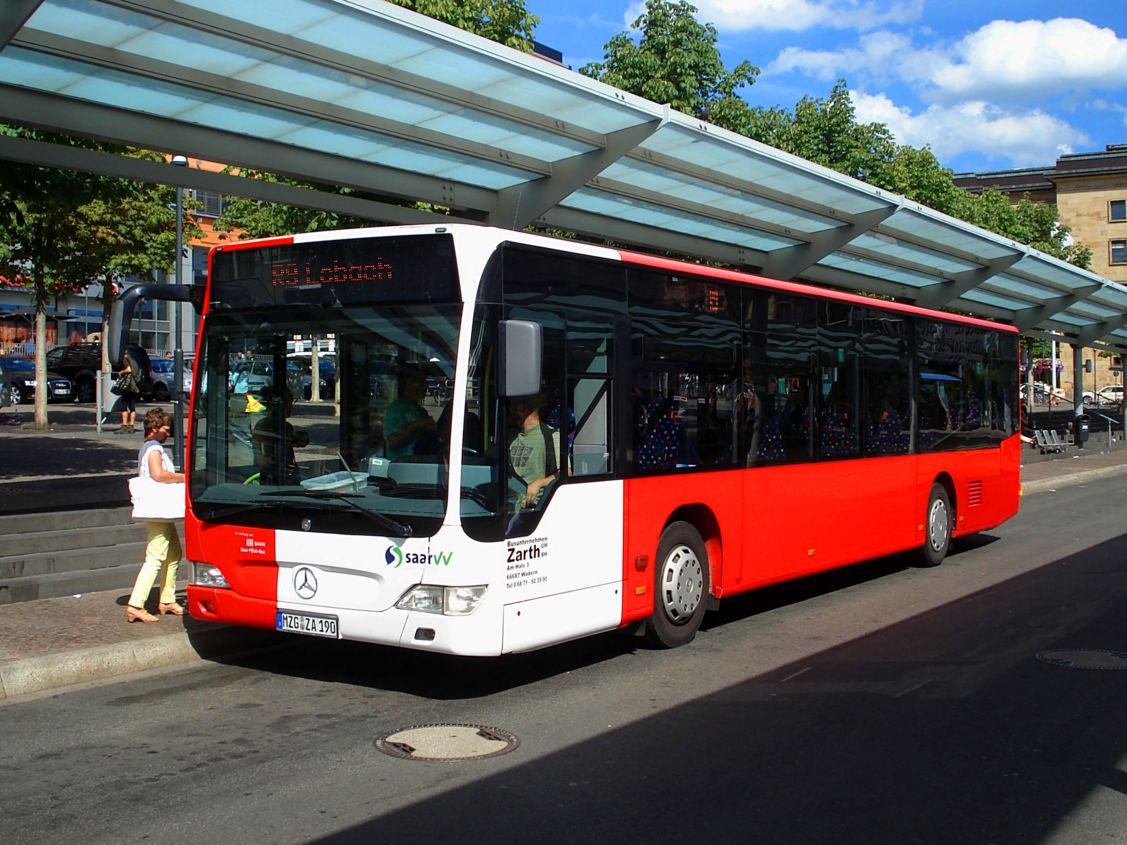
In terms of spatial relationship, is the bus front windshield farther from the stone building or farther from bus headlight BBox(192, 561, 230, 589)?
the stone building

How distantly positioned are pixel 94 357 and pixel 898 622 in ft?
141


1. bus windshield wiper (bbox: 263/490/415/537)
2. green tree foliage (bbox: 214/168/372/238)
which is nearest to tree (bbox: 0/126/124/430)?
green tree foliage (bbox: 214/168/372/238)

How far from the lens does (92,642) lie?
7.77 meters

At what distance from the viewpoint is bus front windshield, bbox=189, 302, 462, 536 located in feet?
21.8

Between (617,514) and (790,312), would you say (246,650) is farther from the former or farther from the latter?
(790,312)

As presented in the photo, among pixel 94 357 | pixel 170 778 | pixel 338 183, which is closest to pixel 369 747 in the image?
pixel 170 778

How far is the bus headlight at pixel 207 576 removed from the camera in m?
7.41

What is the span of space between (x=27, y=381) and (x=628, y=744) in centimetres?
4201

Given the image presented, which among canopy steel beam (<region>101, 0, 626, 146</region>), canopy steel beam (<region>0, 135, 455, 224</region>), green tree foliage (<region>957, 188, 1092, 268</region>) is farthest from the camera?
green tree foliage (<region>957, 188, 1092, 268</region>)

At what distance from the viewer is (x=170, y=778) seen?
547 centimetres

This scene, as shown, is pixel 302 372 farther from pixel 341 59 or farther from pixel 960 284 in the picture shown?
pixel 960 284

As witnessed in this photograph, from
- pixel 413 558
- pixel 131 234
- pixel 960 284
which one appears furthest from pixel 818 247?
pixel 131 234

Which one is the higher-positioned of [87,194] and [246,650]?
[87,194]

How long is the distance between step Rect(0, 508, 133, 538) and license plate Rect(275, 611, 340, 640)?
12.3 ft
